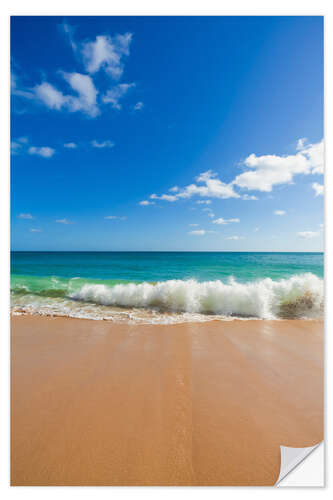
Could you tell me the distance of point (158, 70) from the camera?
2404mm

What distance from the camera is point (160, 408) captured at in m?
1.46

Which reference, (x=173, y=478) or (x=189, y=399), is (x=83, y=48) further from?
(x=173, y=478)

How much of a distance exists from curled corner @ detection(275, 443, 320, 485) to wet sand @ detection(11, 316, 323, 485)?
1.1 inches

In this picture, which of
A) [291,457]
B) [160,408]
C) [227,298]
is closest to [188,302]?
[227,298]

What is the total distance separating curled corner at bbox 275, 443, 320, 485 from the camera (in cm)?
114

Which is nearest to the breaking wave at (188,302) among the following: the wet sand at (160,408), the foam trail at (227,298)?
the foam trail at (227,298)

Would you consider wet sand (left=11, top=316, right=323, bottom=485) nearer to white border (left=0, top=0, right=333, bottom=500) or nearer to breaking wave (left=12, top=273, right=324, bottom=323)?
white border (left=0, top=0, right=333, bottom=500)

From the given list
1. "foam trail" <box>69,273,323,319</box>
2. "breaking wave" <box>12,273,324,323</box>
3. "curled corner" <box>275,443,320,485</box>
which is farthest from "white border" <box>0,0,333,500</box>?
"foam trail" <box>69,273,323,319</box>

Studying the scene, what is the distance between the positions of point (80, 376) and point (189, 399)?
0.98 metres
